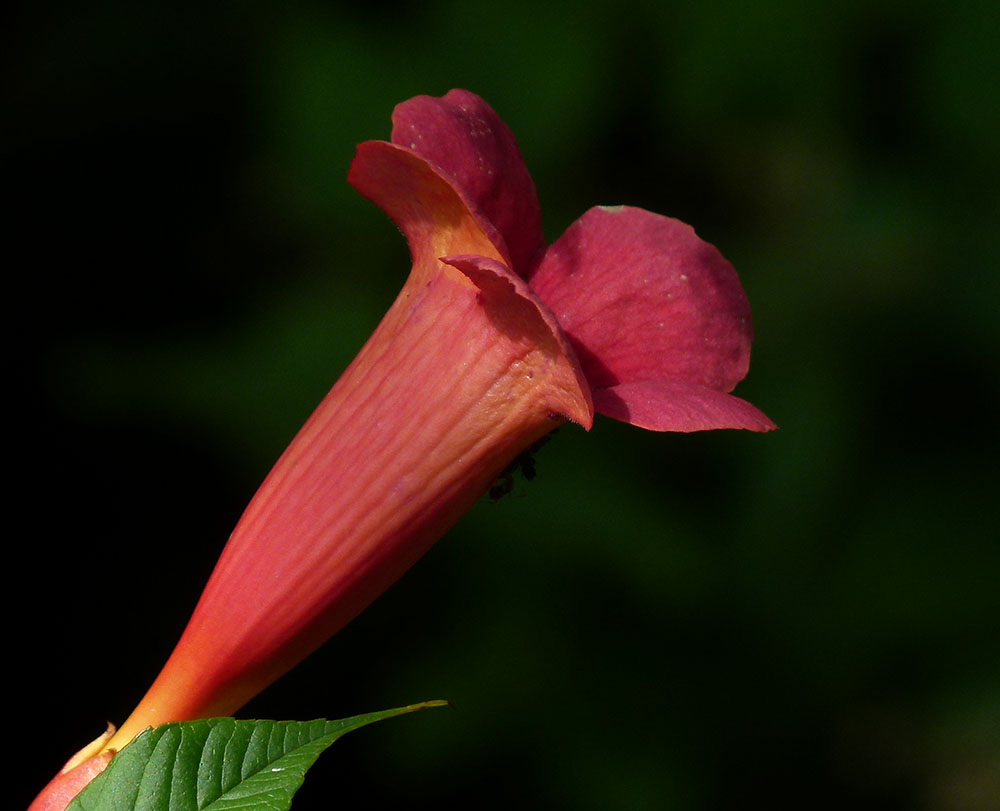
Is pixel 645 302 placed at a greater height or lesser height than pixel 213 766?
greater

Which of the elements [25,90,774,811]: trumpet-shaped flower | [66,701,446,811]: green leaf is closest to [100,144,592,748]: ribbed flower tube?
[25,90,774,811]: trumpet-shaped flower

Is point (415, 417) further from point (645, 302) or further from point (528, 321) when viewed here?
point (645, 302)

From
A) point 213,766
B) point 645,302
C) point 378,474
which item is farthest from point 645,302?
point 213,766

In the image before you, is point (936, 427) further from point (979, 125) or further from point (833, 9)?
point (833, 9)

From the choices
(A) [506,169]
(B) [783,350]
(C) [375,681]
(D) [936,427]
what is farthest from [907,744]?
(A) [506,169]

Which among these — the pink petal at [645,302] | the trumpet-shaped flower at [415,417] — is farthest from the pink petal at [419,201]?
the pink petal at [645,302]

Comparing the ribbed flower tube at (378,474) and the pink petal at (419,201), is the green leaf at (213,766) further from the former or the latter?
the pink petal at (419,201)

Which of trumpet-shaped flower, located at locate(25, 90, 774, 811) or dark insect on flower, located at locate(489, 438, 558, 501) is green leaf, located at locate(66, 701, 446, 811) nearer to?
trumpet-shaped flower, located at locate(25, 90, 774, 811)
